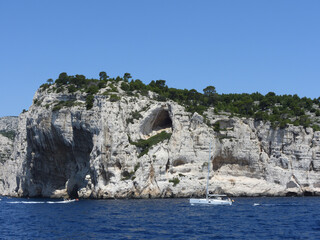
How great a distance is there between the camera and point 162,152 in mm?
71188

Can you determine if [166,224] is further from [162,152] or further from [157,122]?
[157,122]

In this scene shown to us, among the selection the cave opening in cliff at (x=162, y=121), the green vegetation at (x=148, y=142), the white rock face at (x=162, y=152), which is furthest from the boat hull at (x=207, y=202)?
the cave opening in cliff at (x=162, y=121)

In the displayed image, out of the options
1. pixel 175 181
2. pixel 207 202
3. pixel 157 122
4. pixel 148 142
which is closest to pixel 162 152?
pixel 148 142

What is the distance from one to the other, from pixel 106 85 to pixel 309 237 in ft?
190

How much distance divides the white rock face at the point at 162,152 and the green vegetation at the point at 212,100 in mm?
2230

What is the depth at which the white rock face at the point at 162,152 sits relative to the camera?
227 ft

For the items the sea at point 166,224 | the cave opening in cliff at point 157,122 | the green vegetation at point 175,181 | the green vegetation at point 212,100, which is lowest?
the sea at point 166,224

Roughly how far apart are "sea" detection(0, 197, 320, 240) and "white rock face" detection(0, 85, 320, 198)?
17.6m

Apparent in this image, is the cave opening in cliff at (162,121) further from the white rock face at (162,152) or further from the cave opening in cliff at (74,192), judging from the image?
the cave opening in cliff at (74,192)

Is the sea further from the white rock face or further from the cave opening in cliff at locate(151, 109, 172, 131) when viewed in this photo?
the cave opening in cliff at locate(151, 109, 172, 131)

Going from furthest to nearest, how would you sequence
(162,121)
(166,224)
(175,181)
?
(162,121) < (175,181) < (166,224)

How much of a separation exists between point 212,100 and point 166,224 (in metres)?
58.0

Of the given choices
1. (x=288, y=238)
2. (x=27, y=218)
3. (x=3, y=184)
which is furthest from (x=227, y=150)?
(x=3, y=184)

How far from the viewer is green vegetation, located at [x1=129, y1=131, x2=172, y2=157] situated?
71500 millimetres
